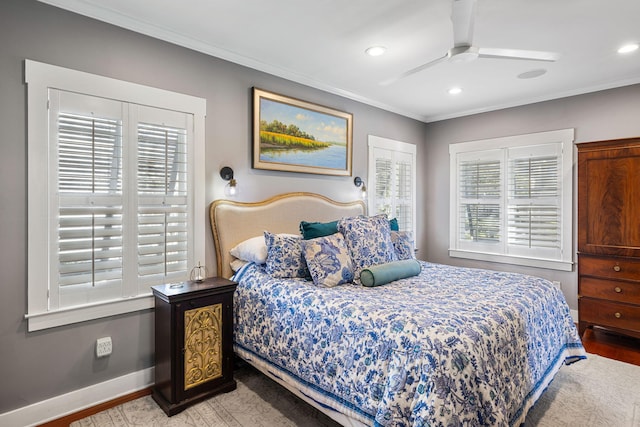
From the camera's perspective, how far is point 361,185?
423cm

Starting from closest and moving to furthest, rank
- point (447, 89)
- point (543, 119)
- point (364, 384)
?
point (364, 384) < point (447, 89) < point (543, 119)

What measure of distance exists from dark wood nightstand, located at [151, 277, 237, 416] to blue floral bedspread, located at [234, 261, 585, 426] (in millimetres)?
184

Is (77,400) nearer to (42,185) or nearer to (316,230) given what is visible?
(42,185)

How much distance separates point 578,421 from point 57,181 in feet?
11.9

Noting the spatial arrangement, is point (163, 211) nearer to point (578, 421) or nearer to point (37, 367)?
point (37, 367)

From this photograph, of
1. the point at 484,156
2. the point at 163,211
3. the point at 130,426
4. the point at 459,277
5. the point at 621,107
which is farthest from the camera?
the point at 484,156

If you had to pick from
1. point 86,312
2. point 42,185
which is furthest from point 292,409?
point 42,185

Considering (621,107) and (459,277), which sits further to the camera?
(621,107)

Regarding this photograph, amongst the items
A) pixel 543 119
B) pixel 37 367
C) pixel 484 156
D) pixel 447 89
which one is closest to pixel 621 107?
pixel 543 119

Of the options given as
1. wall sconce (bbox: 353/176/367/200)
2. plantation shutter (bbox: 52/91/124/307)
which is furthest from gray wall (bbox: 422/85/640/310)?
plantation shutter (bbox: 52/91/124/307)

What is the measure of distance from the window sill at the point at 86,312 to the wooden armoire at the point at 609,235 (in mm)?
4080

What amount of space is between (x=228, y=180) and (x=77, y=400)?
186cm

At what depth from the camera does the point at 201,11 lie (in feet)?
7.70

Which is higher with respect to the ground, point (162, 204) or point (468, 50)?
point (468, 50)
